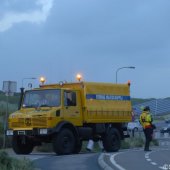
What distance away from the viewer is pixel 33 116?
2344 centimetres

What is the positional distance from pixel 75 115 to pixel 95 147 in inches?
220

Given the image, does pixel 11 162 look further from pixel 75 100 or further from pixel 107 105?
pixel 107 105

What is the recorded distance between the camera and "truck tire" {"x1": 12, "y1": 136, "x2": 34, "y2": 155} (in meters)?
24.4

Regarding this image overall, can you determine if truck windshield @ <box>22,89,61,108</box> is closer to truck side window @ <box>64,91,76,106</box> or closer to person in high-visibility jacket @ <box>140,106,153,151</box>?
truck side window @ <box>64,91,76,106</box>

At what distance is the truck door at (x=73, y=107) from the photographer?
24266 mm

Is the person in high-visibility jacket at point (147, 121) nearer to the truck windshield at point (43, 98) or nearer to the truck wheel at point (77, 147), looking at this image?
the truck wheel at point (77, 147)

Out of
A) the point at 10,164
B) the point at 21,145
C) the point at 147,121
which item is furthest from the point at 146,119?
the point at 10,164

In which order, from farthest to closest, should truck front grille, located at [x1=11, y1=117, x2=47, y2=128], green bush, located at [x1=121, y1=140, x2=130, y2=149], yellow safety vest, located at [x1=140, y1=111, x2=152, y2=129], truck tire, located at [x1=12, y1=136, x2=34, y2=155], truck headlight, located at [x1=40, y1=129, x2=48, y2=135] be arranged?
green bush, located at [x1=121, y1=140, x2=130, y2=149]
truck tire, located at [x1=12, y1=136, x2=34, y2=155]
yellow safety vest, located at [x1=140, y1=111, x2=152, y2=129]
truck front grille, located at [x1=11, y1=117, x2=47, y2=128]
truck headlight, located at [x1=40, y1=129, x2=48, y2=135]

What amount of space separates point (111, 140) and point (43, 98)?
15.0 feet

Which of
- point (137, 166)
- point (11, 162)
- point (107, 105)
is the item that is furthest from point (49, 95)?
point (11, 162)

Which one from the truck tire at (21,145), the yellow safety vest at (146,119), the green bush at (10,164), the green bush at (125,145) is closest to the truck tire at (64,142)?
the truck tire at (21,145)

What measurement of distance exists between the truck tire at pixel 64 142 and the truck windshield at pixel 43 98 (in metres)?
1.27

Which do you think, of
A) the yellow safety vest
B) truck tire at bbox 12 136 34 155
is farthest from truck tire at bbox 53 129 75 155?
the yellow safety vest

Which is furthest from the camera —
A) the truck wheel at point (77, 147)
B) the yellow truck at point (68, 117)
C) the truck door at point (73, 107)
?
the truck wheel at point (77, 147)
